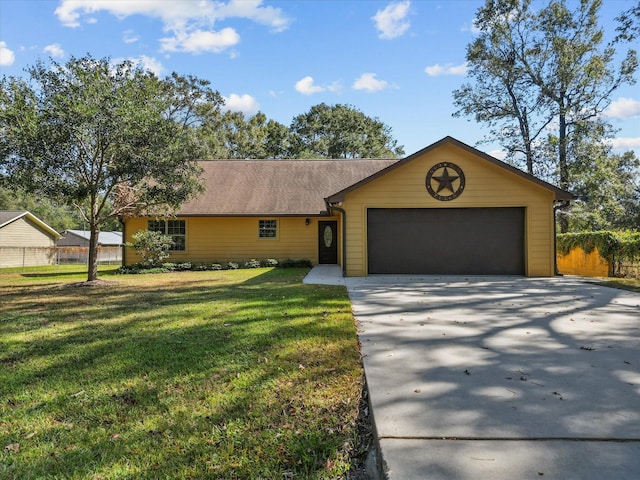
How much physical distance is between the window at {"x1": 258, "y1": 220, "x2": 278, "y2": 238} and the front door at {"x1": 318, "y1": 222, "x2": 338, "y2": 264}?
1898mm

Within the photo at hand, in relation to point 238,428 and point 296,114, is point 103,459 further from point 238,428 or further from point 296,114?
point 296,114

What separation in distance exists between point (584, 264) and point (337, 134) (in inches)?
1010

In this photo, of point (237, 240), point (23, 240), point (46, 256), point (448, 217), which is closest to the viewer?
point (448, 217)

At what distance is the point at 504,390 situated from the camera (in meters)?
3.18

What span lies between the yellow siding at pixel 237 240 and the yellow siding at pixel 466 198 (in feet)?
16.8

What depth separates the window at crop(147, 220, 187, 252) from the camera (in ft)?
56.7

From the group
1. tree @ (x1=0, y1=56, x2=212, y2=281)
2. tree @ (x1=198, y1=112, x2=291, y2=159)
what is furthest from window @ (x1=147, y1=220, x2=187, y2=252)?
tree @ (x1=198, y1=112, x2=291, y2=159)

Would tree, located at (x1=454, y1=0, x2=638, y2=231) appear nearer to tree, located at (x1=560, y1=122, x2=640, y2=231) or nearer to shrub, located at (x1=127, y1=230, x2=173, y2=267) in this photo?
tree, located at (x1=560, y1=122, x2=640, y2=231)

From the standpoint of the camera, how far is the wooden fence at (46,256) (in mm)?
28312

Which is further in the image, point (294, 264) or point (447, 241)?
point (294, 264)

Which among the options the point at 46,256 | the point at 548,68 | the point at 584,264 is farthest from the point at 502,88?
the point at 46,256

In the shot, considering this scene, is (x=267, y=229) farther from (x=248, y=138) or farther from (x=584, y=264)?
(x=248, y=138)

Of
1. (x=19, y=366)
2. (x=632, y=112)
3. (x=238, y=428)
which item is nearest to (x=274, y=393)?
(x=238, y=428)

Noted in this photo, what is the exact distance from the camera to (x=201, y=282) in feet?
38.0
